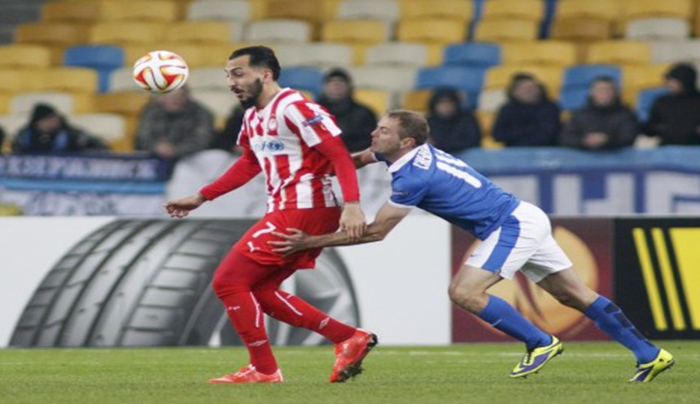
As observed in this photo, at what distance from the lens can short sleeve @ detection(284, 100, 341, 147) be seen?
29.9 feet

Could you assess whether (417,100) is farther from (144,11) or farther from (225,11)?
(144,11)

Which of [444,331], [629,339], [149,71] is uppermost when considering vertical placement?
[149,71]

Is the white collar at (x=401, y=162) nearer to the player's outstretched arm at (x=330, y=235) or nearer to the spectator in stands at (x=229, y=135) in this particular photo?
the player's outstretched arm at (x=330, y=235)

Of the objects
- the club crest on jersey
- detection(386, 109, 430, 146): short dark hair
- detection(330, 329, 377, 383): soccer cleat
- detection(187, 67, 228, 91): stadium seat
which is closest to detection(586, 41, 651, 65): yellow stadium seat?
detection(187, 67, 228, 91): stadium seat

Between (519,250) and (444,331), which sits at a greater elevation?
(519,250)

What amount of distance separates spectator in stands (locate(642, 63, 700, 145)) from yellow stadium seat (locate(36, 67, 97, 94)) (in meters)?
7.76

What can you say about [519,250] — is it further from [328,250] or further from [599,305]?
[328,250]

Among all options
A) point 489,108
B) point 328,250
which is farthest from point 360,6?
point 328,250

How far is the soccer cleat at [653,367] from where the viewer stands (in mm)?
9414

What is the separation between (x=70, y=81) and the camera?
20.8 meters

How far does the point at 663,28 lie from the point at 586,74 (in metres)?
1.12

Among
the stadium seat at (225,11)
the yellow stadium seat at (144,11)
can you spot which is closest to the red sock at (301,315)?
the stadium seat at (225,11)

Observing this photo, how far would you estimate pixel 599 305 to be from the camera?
31.3 ft

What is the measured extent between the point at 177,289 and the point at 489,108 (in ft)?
19.8
